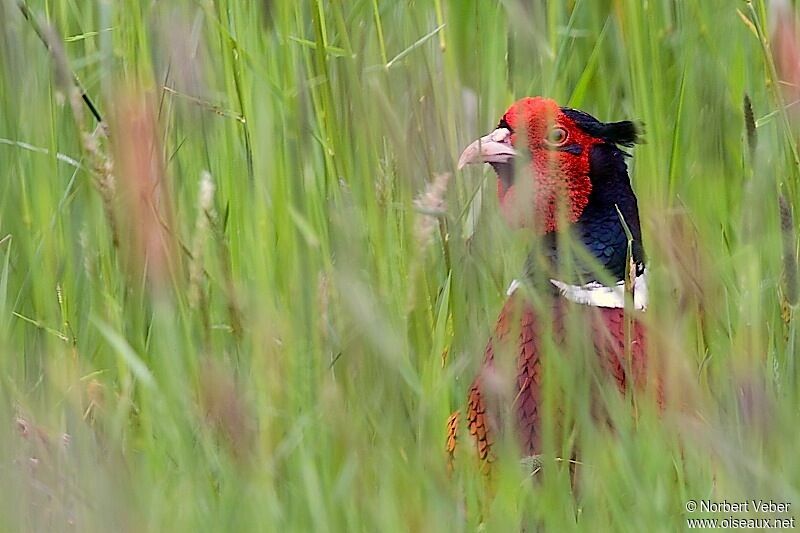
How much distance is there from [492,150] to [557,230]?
26 cm

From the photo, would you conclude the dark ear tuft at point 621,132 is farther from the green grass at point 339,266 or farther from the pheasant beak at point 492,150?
the pheasant beak at point 492,150

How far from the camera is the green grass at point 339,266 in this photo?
4.99 feet

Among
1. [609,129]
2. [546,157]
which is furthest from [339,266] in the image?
[609,129]

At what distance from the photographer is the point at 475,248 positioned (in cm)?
212

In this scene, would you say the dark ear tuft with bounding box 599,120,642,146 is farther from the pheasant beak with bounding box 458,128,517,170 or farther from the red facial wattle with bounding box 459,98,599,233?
the pheasant beak with bounding box 458,128,517,170

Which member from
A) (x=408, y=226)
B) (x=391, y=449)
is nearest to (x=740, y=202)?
(x=408, y=226)

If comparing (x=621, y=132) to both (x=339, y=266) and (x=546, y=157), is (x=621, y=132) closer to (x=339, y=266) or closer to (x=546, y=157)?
(x=546, y=157)

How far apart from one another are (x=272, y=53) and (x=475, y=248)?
0.44 metres

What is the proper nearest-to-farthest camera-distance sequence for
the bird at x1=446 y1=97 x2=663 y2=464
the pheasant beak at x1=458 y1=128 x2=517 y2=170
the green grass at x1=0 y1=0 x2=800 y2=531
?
the green grass at x1=0 y1=0 x2=800 y2=531, the bird at x1=446 y1=97 x2=663 y2=464, the pheasant beak at x1=458 y1=128 x2=517 y2=170

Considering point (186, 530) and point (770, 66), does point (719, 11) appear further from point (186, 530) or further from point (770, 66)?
point (186, 530)

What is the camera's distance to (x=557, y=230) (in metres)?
1.93

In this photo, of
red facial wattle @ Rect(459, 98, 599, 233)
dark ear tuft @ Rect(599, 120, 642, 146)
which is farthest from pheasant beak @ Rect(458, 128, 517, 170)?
dark ear tuft @ Rect(599, 120, 642, 146)

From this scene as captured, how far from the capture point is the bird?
1920 mm

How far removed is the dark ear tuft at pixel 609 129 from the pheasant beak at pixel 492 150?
10cm
